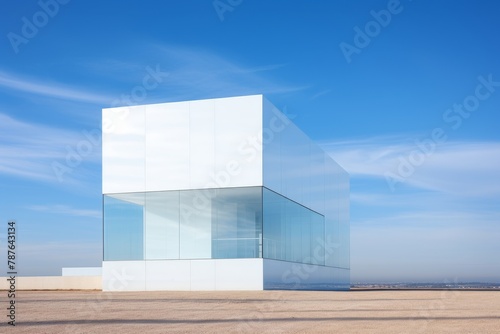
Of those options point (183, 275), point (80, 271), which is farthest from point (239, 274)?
point (80, 271)

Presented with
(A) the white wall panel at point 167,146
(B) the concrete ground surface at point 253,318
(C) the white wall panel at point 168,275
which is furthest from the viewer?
(A) the white wall panel at point 167,146

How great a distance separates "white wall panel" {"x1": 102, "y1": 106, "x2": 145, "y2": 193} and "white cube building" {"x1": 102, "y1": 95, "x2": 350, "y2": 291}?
4 cm

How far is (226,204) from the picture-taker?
26547 millimetres

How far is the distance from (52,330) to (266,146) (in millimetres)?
16692

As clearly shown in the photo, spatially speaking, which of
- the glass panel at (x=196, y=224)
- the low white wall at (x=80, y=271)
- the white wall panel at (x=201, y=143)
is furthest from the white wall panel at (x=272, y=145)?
the low white wall at (x=80, y=271)

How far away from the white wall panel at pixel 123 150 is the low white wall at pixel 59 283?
750 cm

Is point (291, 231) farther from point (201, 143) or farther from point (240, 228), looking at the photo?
point (201, 143)

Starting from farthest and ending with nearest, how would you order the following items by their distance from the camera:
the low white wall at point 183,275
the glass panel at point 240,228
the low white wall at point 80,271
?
1. the low white wall at point 80,271
2. the glass panel at point 240,228
3. the low white wall at point 183,275

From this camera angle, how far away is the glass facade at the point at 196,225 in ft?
86.2

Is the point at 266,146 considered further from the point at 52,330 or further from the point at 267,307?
the point at 52,330

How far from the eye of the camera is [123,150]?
2856 centimetres

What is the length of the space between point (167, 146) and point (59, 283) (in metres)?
12.2

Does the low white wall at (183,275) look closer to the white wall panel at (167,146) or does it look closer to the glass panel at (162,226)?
the glass panel at (162,226)

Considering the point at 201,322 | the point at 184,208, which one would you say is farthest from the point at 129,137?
the point at 201,322
